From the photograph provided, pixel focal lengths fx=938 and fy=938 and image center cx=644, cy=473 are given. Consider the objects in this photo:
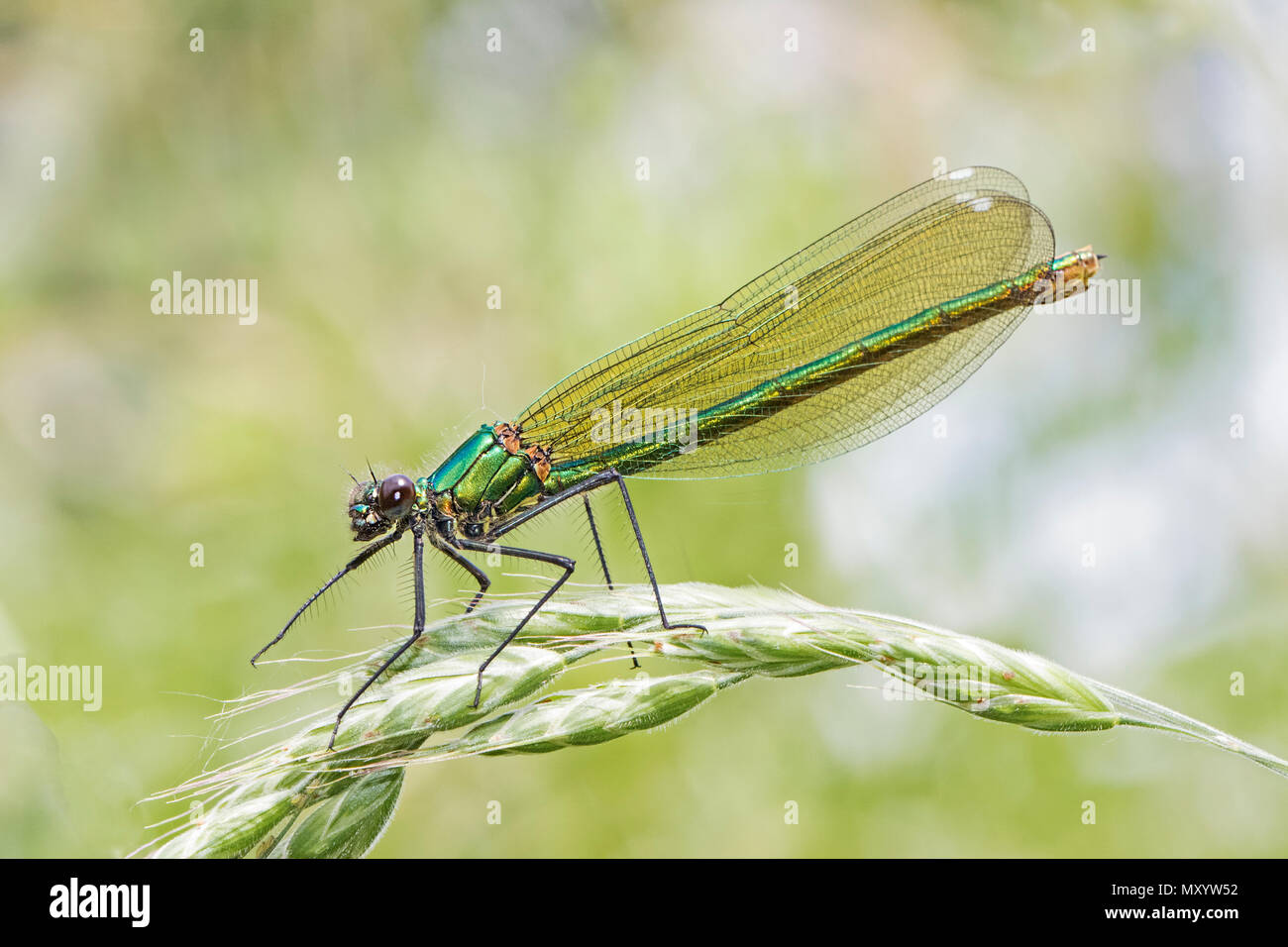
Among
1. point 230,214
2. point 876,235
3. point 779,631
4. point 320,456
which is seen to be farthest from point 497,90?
point 779,631

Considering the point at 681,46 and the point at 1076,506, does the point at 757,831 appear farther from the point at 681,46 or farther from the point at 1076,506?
the point at 681,46

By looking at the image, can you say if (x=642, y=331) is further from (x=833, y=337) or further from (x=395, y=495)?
(x=395, y=495)

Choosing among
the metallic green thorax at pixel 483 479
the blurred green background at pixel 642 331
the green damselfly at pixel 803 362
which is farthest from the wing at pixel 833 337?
the blurred green background at pixel 642 331

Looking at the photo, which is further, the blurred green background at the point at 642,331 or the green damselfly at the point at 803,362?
the blurred green background at the point at 642,331

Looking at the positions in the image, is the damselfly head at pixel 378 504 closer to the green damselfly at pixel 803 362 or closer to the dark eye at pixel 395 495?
the dark eye at pixel 395 495

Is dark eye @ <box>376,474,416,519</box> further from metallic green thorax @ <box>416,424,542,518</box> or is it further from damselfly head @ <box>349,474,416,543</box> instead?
metallic green thorax @ <box>416,424,542,518</box>

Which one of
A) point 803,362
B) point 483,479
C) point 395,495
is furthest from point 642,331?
point 395,495

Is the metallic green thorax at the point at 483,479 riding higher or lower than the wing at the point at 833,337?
lower
